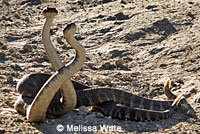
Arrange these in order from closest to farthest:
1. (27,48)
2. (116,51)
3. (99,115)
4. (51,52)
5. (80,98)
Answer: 1. (51,52)
2. (99,115)
3. (80,98)
4. (27,48)
5. (116,51)

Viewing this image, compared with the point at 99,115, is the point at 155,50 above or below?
above

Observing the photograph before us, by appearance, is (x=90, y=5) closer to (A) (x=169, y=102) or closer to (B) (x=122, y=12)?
(B) (x=122, y=12)

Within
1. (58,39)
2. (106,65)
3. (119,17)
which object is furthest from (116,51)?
(119,17)

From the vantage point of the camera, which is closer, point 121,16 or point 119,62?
point 119,62

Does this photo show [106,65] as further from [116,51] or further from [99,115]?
[99,115]

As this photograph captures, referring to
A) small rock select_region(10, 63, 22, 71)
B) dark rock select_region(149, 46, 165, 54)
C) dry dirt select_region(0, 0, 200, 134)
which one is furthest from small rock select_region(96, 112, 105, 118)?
dark rock select_region(149, 46, 165, 54)

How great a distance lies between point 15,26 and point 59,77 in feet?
27.6

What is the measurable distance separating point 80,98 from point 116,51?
4.31 m

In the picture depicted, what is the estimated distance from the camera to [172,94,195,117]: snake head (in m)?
8.20

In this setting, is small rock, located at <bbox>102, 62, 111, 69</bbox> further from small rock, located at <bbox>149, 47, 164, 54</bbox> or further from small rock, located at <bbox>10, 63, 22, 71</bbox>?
small rock, located at <bbox>10, 63, 22, 71</bbox>

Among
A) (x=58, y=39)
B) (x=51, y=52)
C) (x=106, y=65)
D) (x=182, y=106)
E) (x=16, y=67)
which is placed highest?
(x=51, y=52)

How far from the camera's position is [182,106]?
834 centimetres

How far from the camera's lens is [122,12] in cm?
1459

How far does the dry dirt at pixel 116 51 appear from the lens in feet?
24.7
